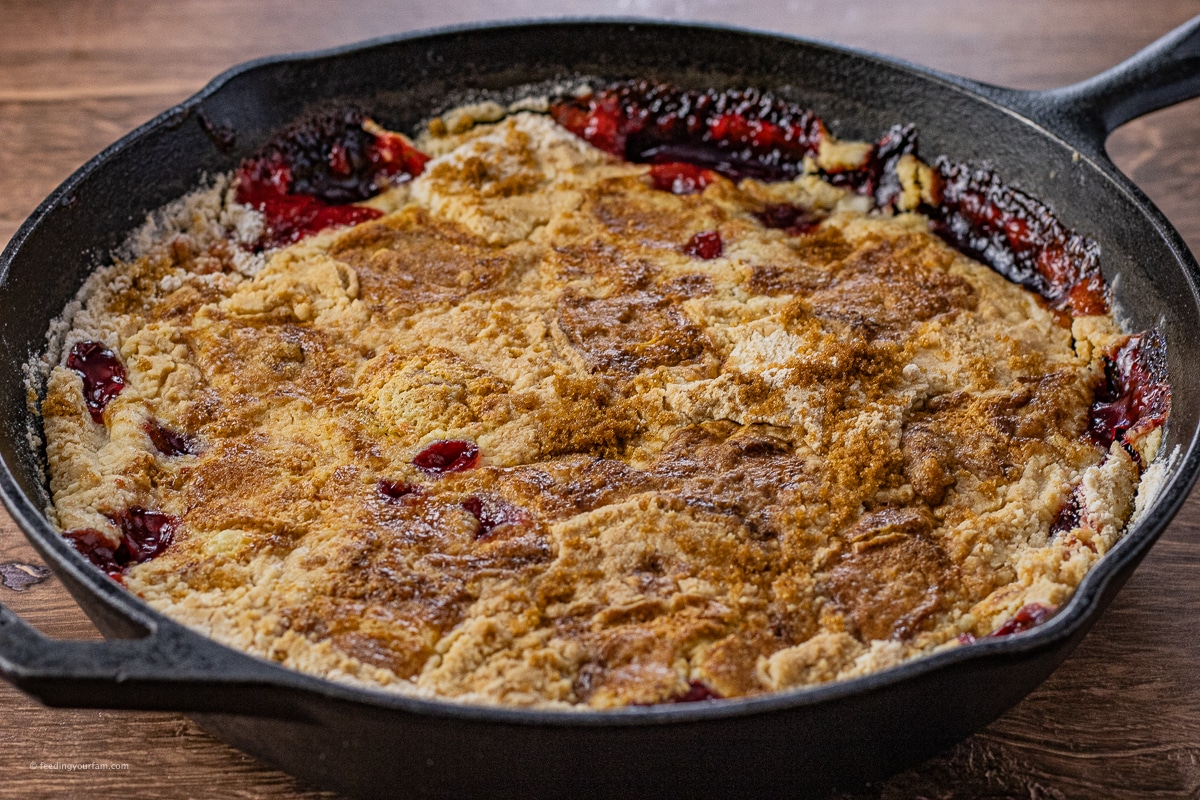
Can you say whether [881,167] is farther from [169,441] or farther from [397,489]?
[169,441]

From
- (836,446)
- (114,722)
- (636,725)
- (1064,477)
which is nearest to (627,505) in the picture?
(836,446)

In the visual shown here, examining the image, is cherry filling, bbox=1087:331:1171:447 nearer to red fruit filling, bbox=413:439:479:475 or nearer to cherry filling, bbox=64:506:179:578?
red fruit filling, bbox=413:439:479:475

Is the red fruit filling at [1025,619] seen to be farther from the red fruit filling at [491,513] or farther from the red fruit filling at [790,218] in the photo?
the red fruit filling at [790,218]

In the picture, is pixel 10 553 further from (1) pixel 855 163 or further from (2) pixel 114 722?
(1) pixel 855 163

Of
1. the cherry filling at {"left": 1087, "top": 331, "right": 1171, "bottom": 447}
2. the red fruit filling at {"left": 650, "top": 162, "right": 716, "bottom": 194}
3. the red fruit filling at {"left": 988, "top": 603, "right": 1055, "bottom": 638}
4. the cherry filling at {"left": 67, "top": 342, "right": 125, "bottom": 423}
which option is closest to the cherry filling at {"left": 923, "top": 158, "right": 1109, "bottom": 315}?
the cherry filling at {"left": 1087, "top": 331, "right": 1171, "bottom": 447}

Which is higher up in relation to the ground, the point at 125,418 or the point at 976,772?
the point at 125,418
